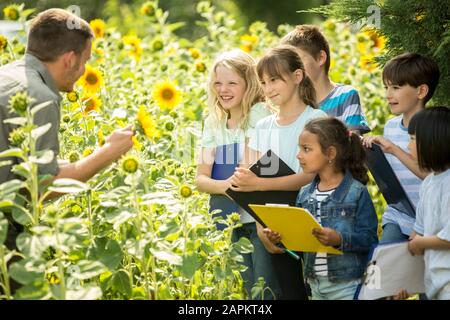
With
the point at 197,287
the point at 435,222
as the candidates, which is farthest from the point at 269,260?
the point at 435,222

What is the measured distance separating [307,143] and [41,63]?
3.33 ft

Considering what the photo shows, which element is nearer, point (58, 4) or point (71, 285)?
point (71, 285)

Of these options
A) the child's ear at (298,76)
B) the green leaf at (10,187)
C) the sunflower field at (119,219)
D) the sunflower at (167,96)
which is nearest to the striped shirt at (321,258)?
the sunflower field at (119,219)

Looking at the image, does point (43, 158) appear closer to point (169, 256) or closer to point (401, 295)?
point (169, 256)

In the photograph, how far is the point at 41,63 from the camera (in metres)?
3.68

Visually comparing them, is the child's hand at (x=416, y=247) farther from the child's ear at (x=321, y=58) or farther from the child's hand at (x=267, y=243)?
the child's ear at (x=321, y=58)

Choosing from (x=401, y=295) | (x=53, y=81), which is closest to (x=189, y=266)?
(x=401, y=295)

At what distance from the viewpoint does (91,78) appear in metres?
4.92

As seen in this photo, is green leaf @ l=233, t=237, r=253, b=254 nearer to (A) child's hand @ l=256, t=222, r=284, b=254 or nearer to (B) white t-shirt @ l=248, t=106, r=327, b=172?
(A) child's hand @ l=256, t=222, r=284, b=254

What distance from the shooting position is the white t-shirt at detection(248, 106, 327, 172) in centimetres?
403

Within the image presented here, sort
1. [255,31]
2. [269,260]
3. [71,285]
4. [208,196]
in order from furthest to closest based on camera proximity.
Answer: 1. [255,31]
2. [208,196]
3. [269,260]
4. [71,285]

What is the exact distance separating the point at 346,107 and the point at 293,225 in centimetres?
88

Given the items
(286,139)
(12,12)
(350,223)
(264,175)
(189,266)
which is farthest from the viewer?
(12,12)

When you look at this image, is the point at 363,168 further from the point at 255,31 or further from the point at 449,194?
the point at 255,31
